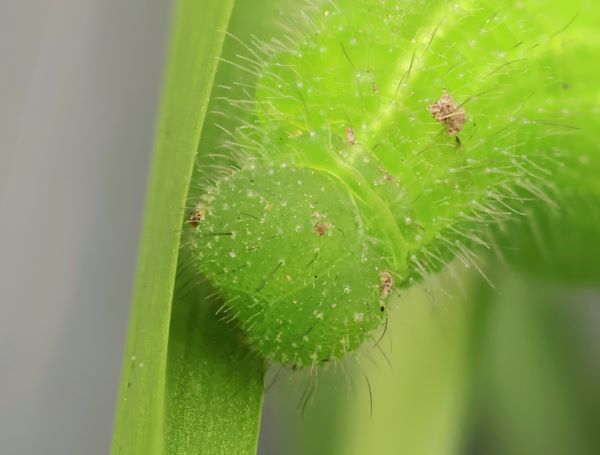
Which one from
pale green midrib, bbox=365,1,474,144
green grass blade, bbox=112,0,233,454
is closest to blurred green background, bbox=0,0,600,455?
pale green midrib, bbox=365,1,474,144

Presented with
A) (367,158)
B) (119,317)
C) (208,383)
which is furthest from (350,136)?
(119,317)

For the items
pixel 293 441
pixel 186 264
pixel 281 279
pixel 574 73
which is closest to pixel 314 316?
pixel 281 279

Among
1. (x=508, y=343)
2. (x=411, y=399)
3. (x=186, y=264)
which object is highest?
(x=186, y=264)

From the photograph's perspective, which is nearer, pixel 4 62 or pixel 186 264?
pixel 186 264

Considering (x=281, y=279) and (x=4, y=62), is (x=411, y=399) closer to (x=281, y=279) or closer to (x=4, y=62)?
(x=281, y=279)

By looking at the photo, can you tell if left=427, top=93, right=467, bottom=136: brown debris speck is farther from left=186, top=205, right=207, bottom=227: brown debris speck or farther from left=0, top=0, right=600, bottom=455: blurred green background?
left=0, top=0, right=600, bottom=455: blurred green background

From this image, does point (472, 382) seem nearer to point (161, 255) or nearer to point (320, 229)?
point (320, 229)

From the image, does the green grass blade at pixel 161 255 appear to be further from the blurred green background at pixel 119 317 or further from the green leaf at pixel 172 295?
the blurred green background at pixel 119 317
